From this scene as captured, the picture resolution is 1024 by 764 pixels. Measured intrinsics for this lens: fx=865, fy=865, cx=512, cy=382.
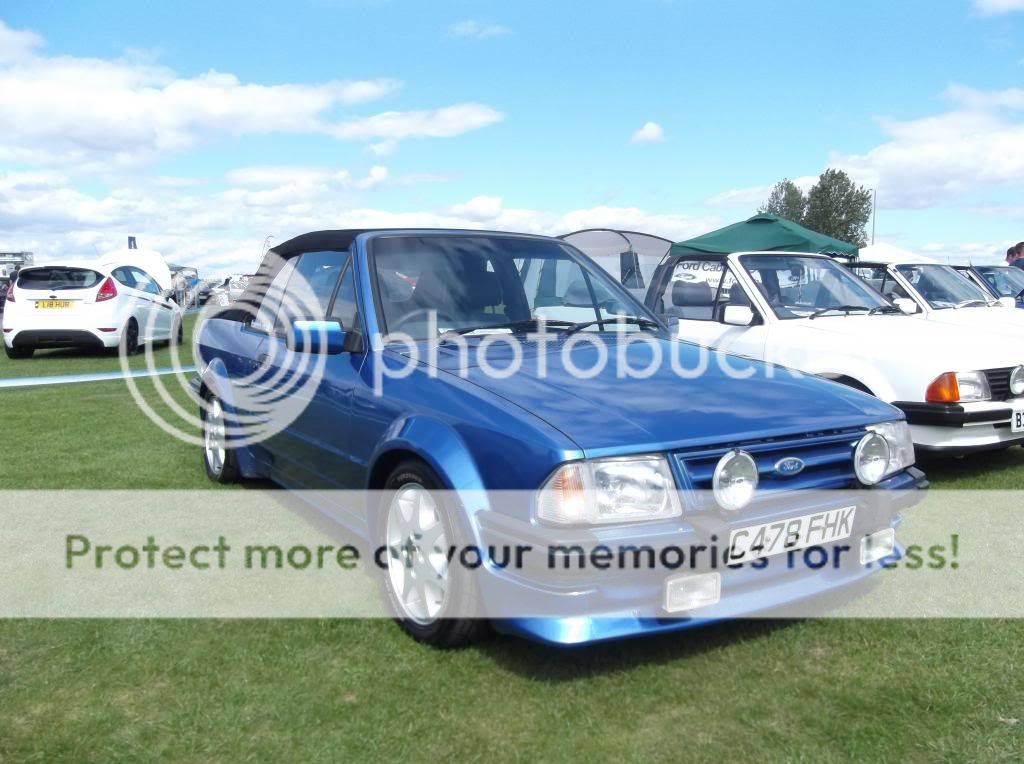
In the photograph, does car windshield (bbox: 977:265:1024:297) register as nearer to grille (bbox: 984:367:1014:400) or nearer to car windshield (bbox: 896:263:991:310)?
car windshield (bbox: 896:263:991:310)

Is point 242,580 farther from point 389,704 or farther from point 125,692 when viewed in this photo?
point 389,704

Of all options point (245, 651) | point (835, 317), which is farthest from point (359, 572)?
point (835, 317)

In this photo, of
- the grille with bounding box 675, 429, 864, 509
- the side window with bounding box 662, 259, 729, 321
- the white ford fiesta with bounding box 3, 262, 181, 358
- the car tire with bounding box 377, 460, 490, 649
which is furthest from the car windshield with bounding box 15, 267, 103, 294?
the grille with bounding box 675, 429, 864, 509

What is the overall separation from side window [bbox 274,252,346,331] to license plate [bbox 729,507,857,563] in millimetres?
2254

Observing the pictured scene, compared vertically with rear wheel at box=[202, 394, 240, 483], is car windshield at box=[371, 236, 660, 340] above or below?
above

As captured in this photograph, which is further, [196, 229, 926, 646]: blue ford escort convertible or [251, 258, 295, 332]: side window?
[251, 258, 295, 332]: side window

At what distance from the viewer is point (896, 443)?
3.17m

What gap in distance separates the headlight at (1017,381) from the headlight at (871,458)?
2.70 m

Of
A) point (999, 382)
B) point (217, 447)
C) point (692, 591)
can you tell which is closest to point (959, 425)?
point (999, 382)

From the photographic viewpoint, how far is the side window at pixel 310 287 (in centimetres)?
411

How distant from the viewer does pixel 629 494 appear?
102 inches

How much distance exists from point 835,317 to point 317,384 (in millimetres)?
3815

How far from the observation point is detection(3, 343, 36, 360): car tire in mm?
13711

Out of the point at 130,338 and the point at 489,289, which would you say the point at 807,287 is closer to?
the point at 489,289
